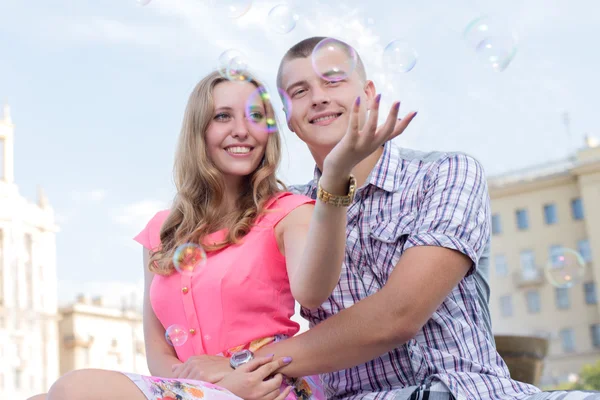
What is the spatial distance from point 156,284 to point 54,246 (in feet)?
121

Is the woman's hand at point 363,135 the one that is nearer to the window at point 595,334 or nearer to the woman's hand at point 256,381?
the woman's hand at point 256,381

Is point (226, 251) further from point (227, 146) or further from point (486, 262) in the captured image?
point (486, 262)

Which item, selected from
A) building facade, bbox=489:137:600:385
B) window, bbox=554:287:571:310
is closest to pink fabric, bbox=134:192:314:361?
building facade, bbox=489:137:600:385

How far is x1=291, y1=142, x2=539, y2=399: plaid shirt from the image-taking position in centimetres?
191

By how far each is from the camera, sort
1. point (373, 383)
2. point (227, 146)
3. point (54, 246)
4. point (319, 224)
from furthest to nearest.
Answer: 1. point (54, 246)
2. point (227, 146)
3. point (373, 383)
4. point (319, 224)

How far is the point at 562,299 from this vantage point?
3197 cm

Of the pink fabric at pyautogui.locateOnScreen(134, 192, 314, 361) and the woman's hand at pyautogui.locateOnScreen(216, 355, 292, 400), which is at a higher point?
the pink fabric at pyautogui.locateOnScreen(134, 192, 314, 361)

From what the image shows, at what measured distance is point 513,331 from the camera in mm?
32156

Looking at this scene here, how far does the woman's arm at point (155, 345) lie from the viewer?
2201 mm

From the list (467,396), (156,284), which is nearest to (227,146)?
(156,284)

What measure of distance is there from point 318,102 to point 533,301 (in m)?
32.2

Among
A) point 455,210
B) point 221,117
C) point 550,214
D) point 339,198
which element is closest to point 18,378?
point 550,214

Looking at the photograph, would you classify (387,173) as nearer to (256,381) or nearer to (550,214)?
(256,381)

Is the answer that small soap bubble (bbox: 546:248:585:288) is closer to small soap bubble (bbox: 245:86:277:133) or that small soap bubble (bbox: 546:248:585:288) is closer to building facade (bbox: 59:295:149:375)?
small soap bubble (bbox: 245:86:277:133)
